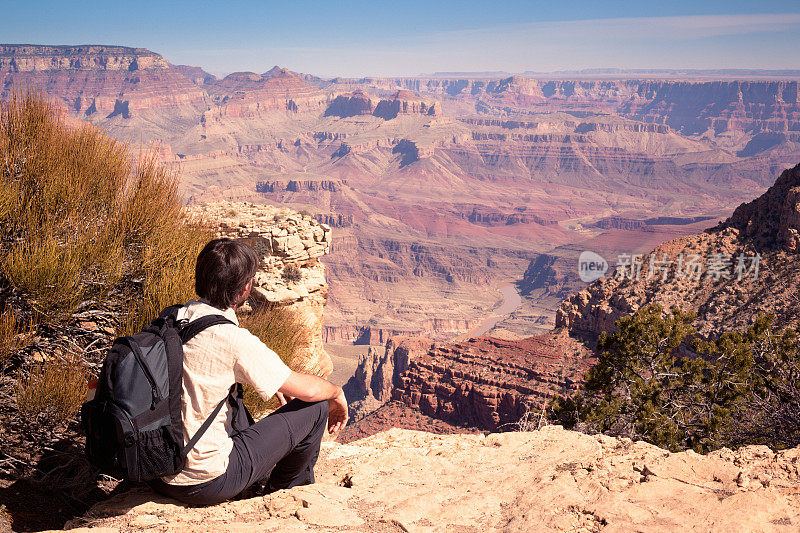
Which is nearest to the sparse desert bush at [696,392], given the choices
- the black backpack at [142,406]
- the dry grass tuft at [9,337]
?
the black backpack at [142,406]

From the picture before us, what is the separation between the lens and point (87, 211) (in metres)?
6.06

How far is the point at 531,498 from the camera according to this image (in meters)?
3.45

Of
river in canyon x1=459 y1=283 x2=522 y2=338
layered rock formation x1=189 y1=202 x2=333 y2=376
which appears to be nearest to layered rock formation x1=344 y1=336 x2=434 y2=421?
layered rock formation x1=189 y1=202 x2=333 y2=376

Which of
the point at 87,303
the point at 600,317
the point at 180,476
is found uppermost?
the point at 87,303

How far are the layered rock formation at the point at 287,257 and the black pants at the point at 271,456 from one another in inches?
235

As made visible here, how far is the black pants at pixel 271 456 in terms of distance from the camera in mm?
3109

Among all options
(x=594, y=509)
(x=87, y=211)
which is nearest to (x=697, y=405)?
(x=594, y=509)

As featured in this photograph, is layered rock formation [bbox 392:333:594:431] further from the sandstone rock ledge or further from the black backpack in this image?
the black backpack

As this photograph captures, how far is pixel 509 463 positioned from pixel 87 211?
5.27 m

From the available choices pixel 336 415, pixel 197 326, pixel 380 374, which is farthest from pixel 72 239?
pixel 380 374

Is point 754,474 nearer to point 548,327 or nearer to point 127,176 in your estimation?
point 127,176

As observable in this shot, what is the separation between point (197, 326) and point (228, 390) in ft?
1.43

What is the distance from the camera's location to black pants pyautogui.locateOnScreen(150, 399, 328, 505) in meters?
3.11

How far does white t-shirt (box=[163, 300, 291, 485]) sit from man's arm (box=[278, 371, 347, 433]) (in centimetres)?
11
